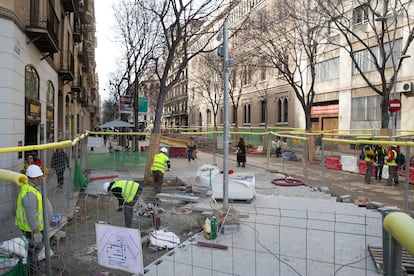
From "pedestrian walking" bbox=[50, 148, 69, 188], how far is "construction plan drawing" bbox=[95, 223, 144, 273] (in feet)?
14.7

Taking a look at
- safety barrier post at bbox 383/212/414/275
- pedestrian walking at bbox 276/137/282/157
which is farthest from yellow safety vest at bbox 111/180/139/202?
pedestrian walking at bbox 276/137/282/157

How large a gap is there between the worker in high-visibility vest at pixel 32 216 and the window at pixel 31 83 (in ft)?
26.8

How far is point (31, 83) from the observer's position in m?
12.1

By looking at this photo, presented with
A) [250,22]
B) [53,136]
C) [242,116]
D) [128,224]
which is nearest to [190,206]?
[128,224]

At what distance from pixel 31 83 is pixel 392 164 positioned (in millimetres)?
12660

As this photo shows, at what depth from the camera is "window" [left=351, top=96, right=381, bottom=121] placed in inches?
907

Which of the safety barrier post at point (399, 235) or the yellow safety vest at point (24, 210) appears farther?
the yellow safety vest at point (24, 210)

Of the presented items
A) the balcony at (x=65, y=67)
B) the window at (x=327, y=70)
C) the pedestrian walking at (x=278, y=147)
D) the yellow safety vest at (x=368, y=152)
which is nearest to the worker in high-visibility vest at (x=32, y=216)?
the yellow safety vest at (x=368, y=152)

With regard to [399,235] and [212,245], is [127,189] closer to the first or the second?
[212,245]

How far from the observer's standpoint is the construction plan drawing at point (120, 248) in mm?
3337

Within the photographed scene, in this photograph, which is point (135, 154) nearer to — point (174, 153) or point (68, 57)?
point (174, 153)

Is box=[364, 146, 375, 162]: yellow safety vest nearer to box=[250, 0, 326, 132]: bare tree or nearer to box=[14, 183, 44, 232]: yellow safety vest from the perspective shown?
box=[250, 0, 326, 132]: bare tree

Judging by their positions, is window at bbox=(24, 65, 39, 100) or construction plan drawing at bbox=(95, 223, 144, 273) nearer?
construction plan drawing at bbox=(95, 223, 144, 273)

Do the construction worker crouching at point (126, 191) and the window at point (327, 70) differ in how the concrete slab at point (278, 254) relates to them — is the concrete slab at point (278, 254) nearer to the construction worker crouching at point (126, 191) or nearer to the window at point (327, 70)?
the construction worker crouching at point (126, 191)
